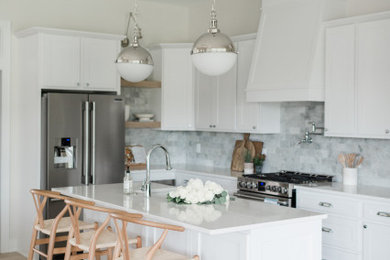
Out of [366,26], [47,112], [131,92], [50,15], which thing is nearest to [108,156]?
[47,112]

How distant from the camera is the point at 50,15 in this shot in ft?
20.9

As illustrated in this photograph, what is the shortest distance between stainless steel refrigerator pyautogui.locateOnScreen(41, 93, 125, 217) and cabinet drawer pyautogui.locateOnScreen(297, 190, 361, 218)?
2113 millimetres

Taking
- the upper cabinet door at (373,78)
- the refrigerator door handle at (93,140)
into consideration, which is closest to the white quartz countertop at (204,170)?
the refrigerator door handle at (93,140)

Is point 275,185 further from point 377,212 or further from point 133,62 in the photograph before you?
point 133,62

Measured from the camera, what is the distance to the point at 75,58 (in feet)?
19.5

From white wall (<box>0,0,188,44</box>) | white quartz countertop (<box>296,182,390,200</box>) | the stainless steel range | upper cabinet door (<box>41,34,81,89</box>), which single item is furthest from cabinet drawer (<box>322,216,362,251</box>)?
white wall (<box>0,0,188,44</box>)

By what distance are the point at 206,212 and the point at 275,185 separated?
178 cm

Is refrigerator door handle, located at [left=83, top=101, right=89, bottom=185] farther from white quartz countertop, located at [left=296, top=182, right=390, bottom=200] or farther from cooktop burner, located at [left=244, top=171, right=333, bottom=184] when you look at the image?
white quartz countertop, located at [left=296, top=182, right=390, bottom=200]

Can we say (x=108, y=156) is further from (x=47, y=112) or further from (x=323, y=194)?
(x=323, y=194)

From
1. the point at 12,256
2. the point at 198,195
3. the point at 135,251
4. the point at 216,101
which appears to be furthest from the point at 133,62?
the point at 12,256

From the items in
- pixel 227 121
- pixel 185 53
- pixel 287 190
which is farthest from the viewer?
pixel 185 53

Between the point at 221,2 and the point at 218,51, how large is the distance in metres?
3.43

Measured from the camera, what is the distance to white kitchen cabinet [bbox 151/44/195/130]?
676 centimetres

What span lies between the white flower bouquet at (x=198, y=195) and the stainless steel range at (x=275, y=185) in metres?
1.27
